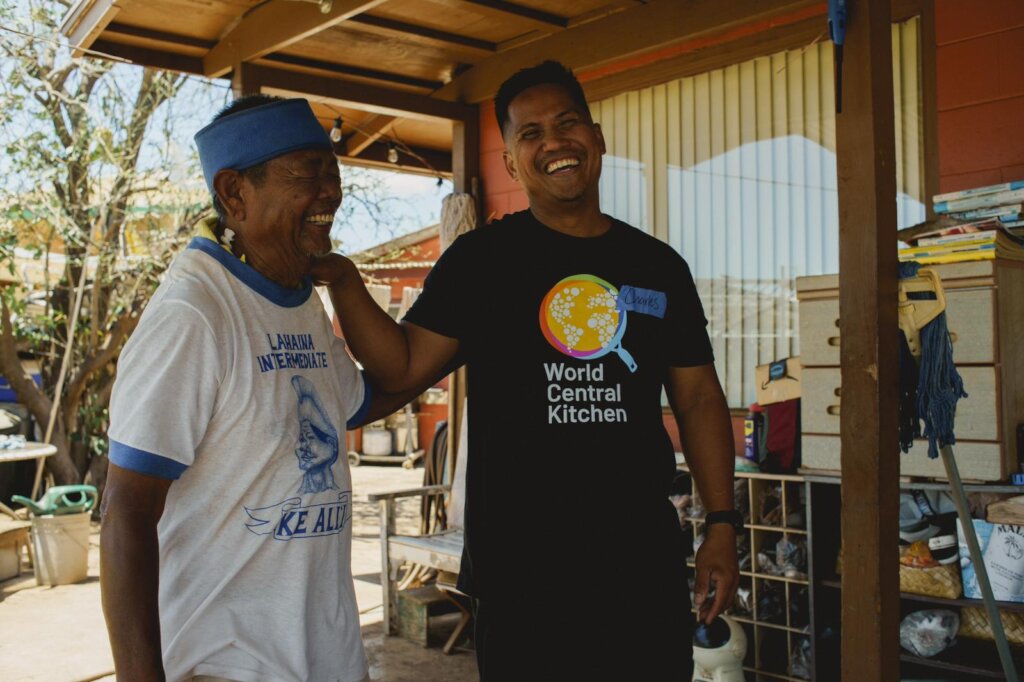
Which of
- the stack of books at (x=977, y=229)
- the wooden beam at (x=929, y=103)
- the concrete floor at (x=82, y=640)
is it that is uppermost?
the wooden beam at (x=929, y=103)

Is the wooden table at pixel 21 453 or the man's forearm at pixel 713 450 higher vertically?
the man's forearm at pixel 713 450

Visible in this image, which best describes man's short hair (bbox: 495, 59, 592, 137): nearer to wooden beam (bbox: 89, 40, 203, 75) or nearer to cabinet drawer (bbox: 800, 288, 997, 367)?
cabinet drawer (bbox: 800, 288, 997, 367)

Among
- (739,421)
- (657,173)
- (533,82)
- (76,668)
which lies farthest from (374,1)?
(76,668)

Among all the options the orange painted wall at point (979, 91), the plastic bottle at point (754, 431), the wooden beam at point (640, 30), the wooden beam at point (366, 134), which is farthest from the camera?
the wooden beam at point (366, 134)

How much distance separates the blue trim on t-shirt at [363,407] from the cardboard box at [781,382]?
271 centimetres

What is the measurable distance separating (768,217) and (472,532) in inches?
139

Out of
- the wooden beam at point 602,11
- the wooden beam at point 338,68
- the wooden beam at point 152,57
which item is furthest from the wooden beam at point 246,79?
the wooden beam at point 602,11

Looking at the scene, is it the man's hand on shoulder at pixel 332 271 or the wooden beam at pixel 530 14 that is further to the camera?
the wooden beam at pixel 530 14

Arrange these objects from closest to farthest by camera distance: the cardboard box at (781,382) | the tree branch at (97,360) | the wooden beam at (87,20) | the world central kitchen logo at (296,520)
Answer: the world central kitchen logo at (296,520) → the cardboard box at (781,382) → the wooden beam at (87,20) → the tree branch at (97,360)

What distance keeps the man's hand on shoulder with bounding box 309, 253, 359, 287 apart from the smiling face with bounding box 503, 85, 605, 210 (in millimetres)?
485

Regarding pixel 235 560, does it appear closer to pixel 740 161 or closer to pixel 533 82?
pixel 533 82

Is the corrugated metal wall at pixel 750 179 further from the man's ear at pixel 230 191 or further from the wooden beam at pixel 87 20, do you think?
the man's ear at pixel 230 191

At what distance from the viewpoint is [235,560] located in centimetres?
164

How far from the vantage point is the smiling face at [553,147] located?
226 cm
